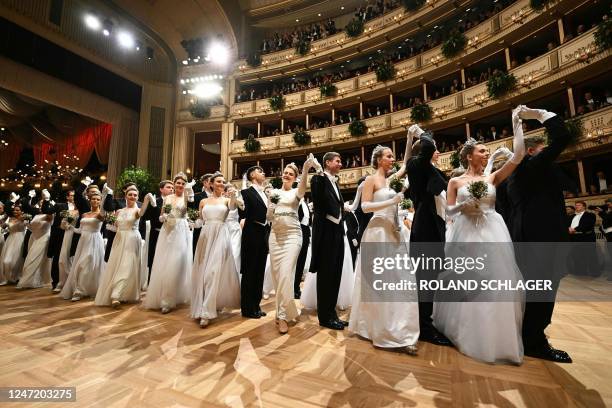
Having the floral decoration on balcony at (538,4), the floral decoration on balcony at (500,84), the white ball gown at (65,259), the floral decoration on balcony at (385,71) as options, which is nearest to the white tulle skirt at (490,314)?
the white ball gown at (65,259)

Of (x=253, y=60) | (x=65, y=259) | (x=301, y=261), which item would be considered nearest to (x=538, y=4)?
(x=301, y=261)

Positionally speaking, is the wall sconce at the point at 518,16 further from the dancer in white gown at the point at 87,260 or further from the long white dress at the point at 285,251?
the dancer in white gown at the point at 87,260

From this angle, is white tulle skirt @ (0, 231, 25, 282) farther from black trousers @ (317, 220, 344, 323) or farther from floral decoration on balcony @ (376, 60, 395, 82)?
floral decoration on balcony @ (376, 60, 395, 82)

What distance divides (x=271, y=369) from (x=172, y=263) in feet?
7.79

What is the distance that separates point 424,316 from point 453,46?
12271 mm

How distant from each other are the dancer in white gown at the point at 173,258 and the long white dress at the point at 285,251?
147 centimetres

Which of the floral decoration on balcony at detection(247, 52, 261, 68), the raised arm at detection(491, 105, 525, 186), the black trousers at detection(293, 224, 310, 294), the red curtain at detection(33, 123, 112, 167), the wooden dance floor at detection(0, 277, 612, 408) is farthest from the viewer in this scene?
the floral decoration on balcony at detection(247, 52, 261, 68)

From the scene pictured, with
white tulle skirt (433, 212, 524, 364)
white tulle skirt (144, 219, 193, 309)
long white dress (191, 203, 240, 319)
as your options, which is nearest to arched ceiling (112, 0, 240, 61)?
white tulle skirt (144, 219, 193, 309)

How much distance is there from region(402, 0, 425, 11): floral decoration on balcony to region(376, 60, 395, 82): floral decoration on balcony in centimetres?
231

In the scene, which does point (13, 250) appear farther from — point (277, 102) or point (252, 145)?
point (277, 102)

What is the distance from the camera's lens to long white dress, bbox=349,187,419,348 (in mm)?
2408

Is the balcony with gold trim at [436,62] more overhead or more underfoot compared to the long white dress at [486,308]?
more overhead

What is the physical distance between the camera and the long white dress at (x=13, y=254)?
586 cm

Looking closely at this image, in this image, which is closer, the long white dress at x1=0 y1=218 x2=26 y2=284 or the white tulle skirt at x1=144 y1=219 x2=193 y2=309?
the white tulle skirt at x1=144 y1=219 x2=193 y2=309
